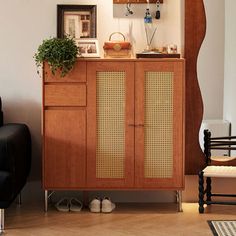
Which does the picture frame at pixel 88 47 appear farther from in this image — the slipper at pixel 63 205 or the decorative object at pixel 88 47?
the slipper at pixel 63 205

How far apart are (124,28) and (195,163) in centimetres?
129

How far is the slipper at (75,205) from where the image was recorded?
16.8 ft

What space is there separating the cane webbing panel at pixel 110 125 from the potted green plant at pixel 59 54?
0.26 metres

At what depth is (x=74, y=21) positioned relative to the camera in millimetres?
5297

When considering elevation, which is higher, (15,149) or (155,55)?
(155,55)

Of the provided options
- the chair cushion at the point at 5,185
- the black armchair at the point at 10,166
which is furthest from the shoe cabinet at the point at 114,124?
the chair cushion at the point at 5,185

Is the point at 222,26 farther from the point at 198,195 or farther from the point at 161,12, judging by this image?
the point at 198,195

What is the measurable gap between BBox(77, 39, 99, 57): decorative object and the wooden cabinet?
0.16m

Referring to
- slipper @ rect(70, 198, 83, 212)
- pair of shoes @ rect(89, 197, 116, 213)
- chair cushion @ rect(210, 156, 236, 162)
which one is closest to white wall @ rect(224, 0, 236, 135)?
chair cushion @ rect(210, 156, 236, 162)

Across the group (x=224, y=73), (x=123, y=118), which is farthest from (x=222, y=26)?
(x=123, y=118)

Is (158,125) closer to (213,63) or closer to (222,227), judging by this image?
(213,63)

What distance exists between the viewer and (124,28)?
5352 mm

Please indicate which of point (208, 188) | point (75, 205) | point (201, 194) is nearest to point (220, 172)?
point (201, 194)

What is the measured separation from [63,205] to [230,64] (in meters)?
1.82
